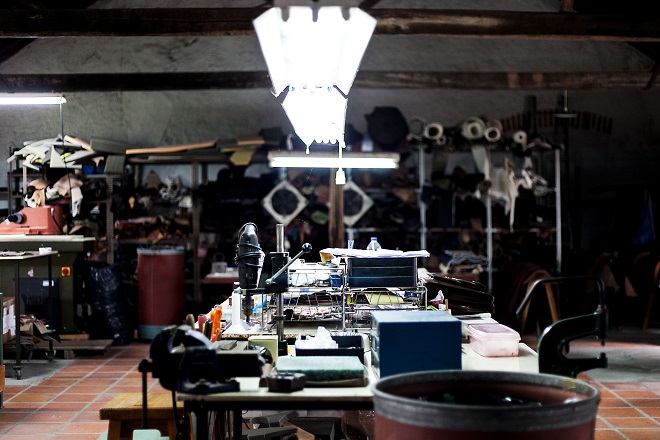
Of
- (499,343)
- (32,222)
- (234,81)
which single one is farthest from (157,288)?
(499,343)

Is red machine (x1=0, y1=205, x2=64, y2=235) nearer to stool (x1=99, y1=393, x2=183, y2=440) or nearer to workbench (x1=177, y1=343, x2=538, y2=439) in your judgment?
stool (x1=99, y1=393, x2=183, y2=440)

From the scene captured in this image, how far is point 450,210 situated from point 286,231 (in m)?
1.97

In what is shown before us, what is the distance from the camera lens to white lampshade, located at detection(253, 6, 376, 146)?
2744 millimetres

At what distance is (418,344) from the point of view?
3.16 meters

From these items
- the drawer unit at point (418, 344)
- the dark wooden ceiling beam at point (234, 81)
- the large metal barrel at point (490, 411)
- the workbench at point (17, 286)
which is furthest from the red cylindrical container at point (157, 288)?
the large metal barrel at point (490, 411)

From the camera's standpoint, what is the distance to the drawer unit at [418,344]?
10.3ft

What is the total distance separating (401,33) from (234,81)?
8.21 ft

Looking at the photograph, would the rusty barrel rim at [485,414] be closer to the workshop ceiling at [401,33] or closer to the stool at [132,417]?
the stool at [132,417]

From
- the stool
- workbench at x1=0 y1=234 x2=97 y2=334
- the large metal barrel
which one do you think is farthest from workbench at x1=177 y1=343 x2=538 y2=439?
workbench at x1=0 y1=234 x2=97 y2=334

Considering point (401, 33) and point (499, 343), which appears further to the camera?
point (401, 33)

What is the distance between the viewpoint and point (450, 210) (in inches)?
375

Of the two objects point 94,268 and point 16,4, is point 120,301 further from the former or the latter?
point 16,4

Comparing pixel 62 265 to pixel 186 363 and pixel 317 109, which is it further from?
pixel 186 363

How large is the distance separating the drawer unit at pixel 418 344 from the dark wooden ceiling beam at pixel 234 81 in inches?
234
